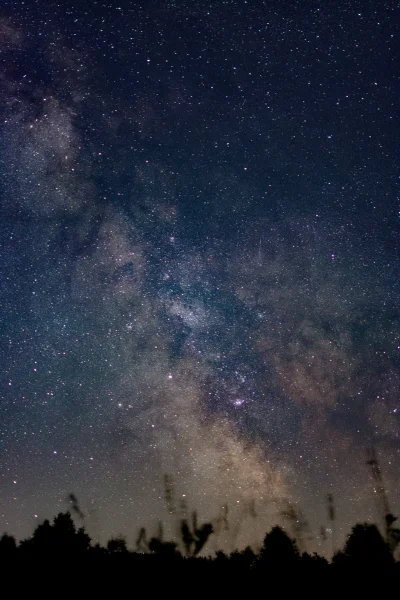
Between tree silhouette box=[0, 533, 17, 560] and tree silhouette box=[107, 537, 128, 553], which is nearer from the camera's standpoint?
tree silhouette box=[0, 533, 17, 560]

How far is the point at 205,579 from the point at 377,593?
7.07 metres

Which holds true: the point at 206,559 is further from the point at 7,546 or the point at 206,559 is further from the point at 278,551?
the point at 7,546

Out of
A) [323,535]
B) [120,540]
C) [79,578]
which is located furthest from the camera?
[323,535]

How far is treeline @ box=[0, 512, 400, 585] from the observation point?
759 inches

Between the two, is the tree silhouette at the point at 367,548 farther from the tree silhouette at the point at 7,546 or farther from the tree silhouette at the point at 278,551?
the tree silhouette at the point at 7,546

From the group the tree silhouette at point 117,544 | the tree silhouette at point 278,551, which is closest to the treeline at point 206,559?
the tree silhouette at point 278,551

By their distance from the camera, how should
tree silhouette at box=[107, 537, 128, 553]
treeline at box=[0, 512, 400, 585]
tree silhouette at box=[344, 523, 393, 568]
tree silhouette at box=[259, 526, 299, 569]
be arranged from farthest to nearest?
tree silhouette at box=[107, 537, 128, 553] < tree silhouette at box=[259, 526, 299, 569] < tree silhouette at box=[344, 523, 393, 568] < treeline at box=[0, 512, 400, 585]

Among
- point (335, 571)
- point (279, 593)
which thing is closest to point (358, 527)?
point (335, 571)

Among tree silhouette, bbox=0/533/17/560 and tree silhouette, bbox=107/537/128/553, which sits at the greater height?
tree silhouette, bbox=0/533/17/560

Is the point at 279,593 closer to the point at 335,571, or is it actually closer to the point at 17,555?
the point at 335,571

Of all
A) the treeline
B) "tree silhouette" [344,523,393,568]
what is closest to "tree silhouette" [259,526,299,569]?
the treeline

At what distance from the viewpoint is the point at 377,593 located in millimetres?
18047

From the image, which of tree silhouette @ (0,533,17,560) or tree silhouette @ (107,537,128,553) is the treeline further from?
tree silhouette @ (107,537,128,553)

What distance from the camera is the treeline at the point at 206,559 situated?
63.3 feet
